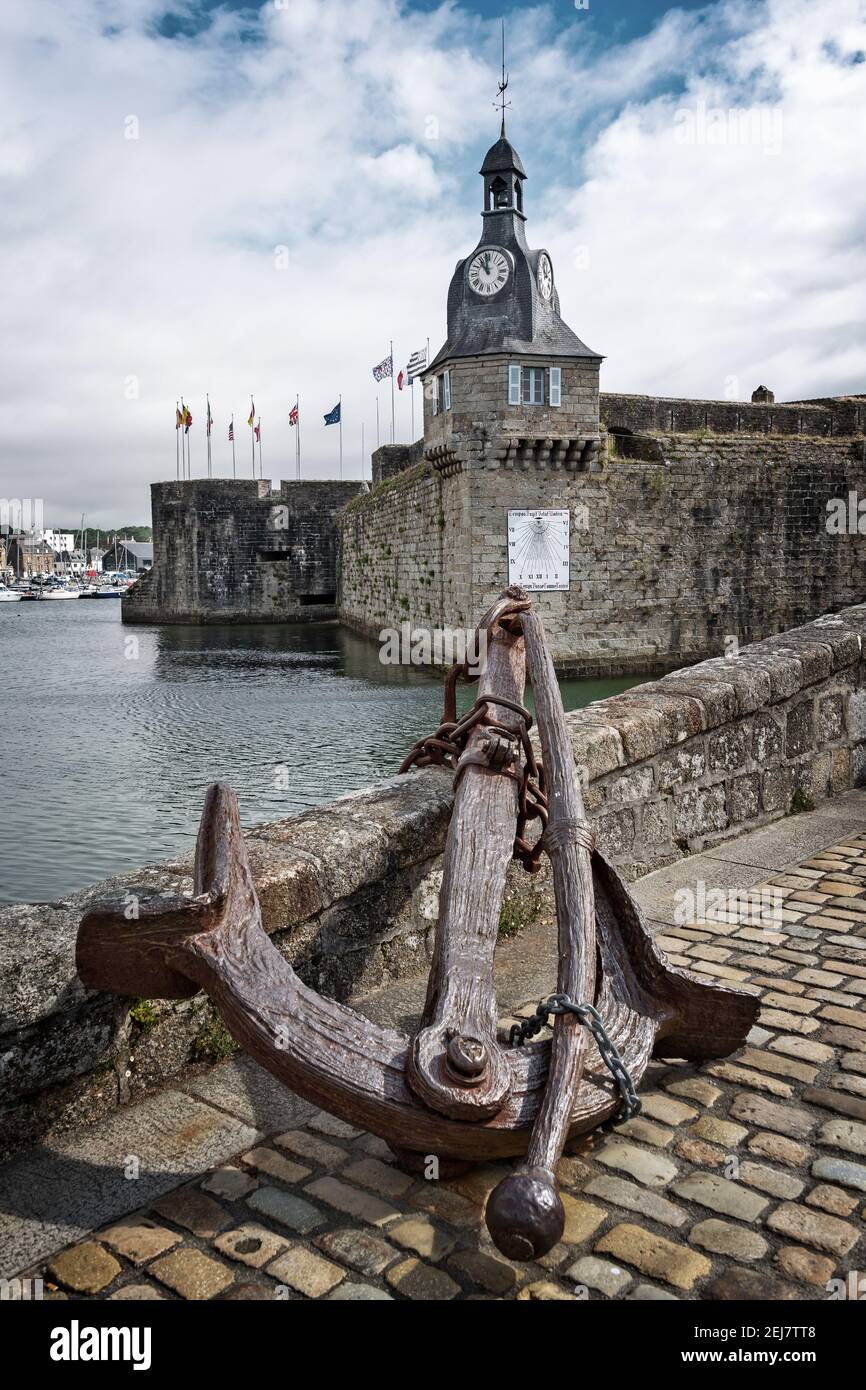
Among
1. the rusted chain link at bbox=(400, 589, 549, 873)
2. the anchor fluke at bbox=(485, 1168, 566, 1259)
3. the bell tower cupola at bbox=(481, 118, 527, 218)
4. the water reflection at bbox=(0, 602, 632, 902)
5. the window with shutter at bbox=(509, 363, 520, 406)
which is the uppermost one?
the bell tower cupola at bbox=(481, 118, 527, 218)

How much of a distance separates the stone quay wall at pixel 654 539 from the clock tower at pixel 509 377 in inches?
7.0

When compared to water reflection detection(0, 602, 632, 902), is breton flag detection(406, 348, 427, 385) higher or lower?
higher

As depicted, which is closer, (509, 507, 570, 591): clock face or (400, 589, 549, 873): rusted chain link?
(400, 589, 549, 873): rusted chain link

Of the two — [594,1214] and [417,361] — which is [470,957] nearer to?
[594,1214]

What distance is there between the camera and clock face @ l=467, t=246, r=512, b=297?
1933 cm

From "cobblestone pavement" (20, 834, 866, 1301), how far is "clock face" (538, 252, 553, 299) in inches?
756

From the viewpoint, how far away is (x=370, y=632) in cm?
2897

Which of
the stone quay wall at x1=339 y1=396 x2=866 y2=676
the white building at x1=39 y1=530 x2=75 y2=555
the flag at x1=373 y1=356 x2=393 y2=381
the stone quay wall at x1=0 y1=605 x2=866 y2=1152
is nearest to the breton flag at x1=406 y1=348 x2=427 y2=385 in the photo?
the stone quay wall at x1=339 y1=396 x2=866 y2=676

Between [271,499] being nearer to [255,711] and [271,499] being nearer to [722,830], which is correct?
[255,711]

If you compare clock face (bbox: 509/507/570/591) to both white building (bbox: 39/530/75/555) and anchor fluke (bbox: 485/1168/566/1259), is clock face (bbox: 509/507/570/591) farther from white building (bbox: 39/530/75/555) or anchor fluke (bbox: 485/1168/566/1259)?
white building (bbox: 39/530/75/555)

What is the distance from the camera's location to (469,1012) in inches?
79.4

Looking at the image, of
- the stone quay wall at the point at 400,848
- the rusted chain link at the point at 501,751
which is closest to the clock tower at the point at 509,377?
the stone quay wall at the point at 400,848

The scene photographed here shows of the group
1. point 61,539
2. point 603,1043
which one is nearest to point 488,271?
point 603,1043
